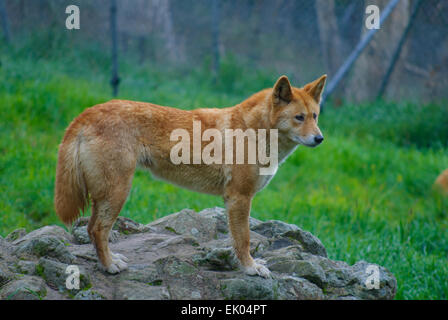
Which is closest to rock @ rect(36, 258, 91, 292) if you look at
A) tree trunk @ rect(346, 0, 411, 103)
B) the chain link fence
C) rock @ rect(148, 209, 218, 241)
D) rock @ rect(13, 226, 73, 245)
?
rock @ rect(13, 226, 73, 245)

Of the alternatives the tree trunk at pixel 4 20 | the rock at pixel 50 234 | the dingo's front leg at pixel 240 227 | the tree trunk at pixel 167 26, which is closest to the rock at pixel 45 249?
the rock at pixel 50 234

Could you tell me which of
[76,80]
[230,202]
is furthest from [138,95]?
[230,202]

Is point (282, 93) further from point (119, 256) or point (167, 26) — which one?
point (167, 26)

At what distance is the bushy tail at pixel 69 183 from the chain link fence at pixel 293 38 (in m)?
6.85

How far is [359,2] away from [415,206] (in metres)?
5.62

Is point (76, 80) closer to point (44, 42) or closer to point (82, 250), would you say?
point (44, 42)

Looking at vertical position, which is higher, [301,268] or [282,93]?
[282,93]

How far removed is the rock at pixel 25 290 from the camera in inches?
123

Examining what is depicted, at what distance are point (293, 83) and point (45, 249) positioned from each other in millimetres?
7645

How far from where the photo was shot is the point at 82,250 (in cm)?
399

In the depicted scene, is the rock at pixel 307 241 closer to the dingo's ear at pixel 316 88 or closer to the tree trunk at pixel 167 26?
the dingo's ear at pixel 316 88

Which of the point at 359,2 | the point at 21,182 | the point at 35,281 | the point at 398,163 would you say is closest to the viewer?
the point at 35,281

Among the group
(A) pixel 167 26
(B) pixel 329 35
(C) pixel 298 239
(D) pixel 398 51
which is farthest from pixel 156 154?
(B) pixel 329 35

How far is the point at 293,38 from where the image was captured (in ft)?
37.4
